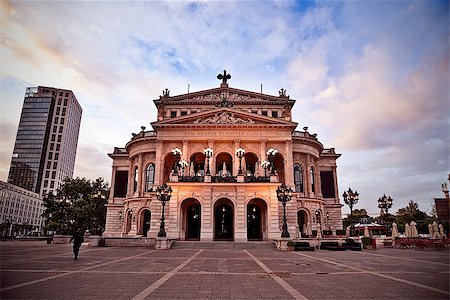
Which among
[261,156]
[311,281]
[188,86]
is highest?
[188,86]

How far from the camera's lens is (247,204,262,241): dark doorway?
38125 millimetres

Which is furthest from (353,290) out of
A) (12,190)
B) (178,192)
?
(12,190)

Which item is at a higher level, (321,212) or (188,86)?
(188,86)

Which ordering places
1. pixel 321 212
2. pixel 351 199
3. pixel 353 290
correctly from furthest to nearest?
1. pixel 321 212
2. pixel 351 199
3. pixel 353 290

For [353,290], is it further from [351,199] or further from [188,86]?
[188,86]

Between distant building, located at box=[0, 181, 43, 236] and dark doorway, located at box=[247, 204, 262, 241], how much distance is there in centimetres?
7430

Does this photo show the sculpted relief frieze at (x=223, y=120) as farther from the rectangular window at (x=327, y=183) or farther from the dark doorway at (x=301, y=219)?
the rectangular window at (x=327, y=183)

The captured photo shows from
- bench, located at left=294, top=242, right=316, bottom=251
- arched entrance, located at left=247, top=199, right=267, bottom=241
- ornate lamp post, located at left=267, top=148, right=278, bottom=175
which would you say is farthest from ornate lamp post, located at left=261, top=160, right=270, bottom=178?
bench, located at left=294, top=242, right=316, bottom=251

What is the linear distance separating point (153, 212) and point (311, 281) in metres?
31.6

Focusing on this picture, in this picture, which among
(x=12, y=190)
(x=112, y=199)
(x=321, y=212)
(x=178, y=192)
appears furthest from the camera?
(x=12, y=190)

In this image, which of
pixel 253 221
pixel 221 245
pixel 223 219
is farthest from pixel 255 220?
pixel 221 245

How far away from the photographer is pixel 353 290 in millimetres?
8359

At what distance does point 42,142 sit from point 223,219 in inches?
4057

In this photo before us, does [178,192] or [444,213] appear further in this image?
[444,213]
